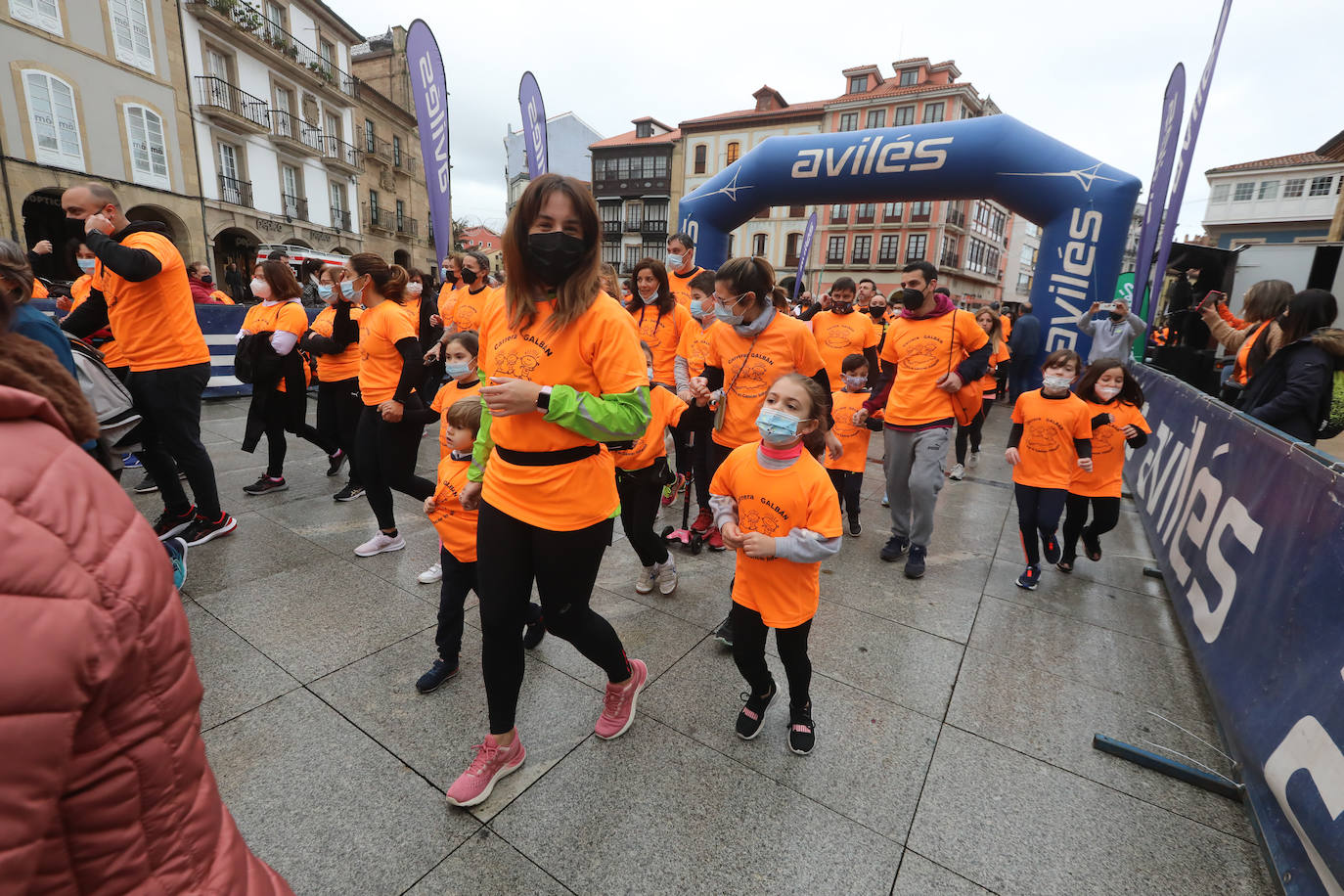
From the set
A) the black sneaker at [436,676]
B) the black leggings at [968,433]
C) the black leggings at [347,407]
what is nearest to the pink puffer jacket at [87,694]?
the black sneaker at [436,676]

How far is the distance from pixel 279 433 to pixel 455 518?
3.72 meters

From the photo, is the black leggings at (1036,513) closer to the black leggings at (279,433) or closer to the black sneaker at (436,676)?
the black sneaker at (436,676)

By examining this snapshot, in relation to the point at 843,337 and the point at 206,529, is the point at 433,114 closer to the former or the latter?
the point at 206,529

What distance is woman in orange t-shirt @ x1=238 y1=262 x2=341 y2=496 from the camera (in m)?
5.15

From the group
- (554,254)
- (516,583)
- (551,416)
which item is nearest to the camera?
(551,416)

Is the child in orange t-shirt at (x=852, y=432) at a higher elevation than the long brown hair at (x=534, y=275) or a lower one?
lower

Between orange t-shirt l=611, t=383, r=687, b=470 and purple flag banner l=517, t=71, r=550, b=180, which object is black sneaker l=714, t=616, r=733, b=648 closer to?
orange t-shirt l=611, t=383, r=687, b=470

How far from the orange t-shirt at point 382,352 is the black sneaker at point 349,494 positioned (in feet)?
5.43

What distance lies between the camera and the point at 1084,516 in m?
4.44

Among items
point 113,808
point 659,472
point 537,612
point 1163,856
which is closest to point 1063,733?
point 1163,856

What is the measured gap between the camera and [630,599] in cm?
383

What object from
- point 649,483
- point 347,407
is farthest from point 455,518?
point 347,407

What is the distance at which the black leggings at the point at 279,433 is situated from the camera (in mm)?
5348

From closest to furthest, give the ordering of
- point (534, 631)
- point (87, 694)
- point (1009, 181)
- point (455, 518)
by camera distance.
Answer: point (87, 694), point (455, 518), point (534, 631), point (1009, 181)
